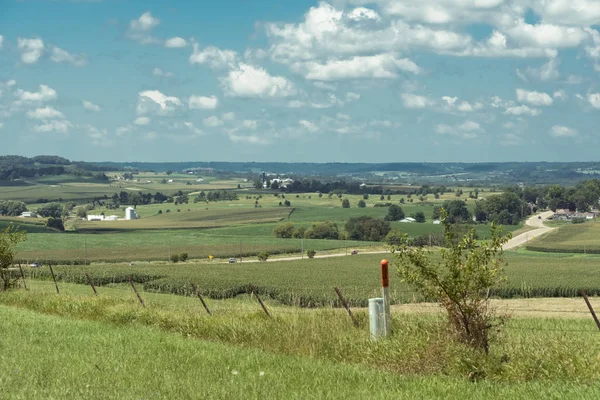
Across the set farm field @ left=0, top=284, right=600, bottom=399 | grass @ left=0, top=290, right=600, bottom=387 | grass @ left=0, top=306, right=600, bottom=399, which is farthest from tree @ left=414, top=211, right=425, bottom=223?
grass @ left=0, top=306, right=600, bottom=399

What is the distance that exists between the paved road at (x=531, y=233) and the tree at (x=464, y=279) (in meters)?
74.3

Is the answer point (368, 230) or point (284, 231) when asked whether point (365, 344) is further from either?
point (284, 231)

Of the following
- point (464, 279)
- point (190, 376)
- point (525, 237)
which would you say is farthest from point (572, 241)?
point (190, 376)

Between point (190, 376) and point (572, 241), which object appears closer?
point (190, 376)

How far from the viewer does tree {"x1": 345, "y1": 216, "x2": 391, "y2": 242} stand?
398 ft

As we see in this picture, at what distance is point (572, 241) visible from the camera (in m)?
103

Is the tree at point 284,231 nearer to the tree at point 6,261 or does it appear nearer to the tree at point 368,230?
the tree at point 368,230

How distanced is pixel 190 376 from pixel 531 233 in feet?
374

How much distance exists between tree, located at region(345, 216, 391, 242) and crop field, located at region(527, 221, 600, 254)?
23.7 metres

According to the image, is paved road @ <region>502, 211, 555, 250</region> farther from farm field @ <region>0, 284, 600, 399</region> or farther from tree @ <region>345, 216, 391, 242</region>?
farm field @ <region>0, 284, 600, 399</region>

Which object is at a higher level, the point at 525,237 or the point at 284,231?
the point at 284,231

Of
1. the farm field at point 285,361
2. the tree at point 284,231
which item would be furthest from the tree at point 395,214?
the farm field at point 285,361

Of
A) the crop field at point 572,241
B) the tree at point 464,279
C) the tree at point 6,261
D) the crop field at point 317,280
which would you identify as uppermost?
the tree at point 464,279

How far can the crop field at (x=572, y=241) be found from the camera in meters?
93.6
